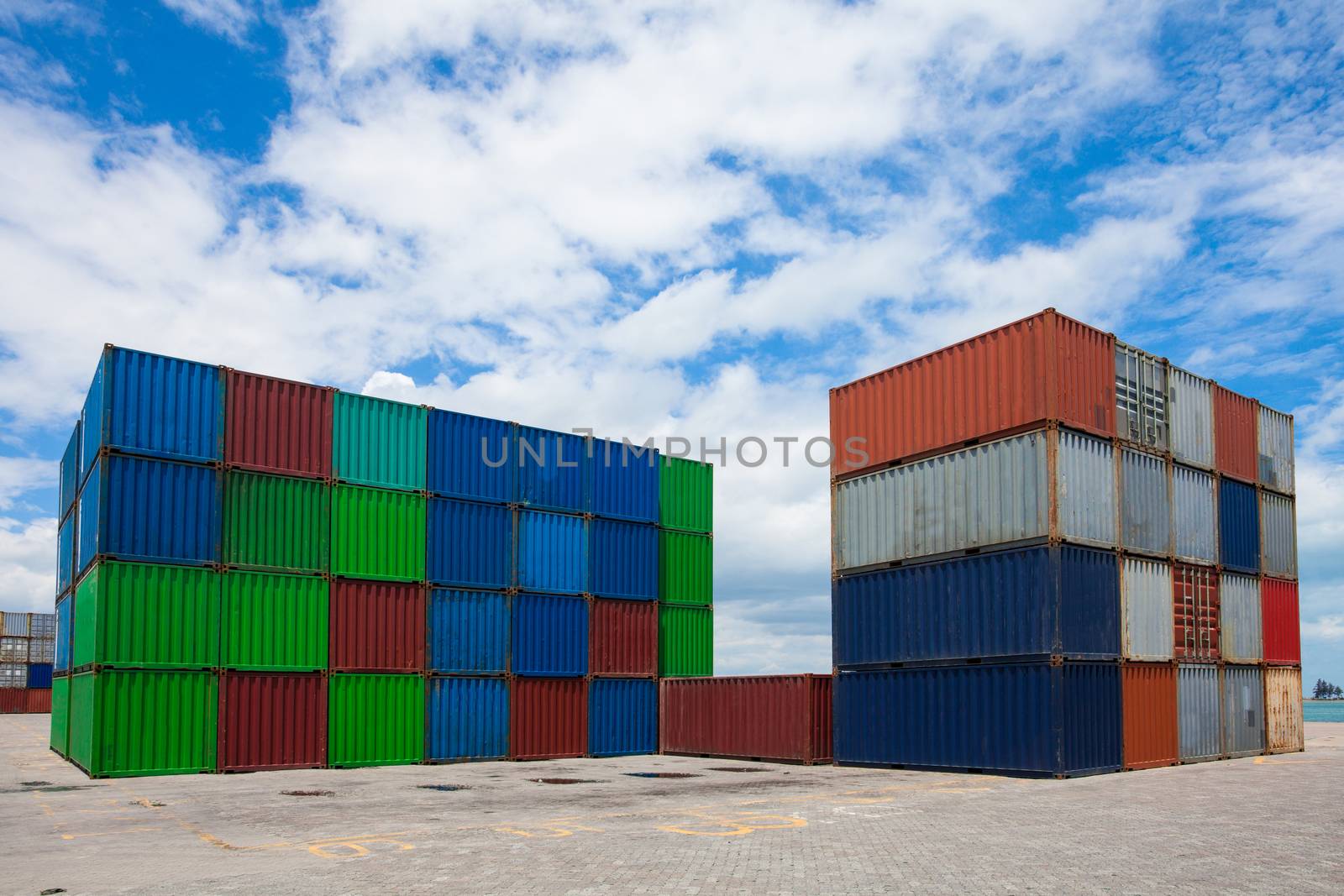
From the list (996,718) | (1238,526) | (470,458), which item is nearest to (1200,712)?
(1238,526)

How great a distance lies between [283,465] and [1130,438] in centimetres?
2301

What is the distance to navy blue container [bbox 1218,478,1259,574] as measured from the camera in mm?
31922

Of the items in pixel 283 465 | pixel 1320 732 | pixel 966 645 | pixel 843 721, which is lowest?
pixel 1320 732

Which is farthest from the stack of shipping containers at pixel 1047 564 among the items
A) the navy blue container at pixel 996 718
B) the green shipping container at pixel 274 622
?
the green shipping container at pixel 274 622

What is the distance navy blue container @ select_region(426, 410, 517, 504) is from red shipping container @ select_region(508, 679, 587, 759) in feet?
20.1

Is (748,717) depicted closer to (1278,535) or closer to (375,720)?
(375,720)

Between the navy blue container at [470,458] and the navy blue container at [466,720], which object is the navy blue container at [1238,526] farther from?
the navy blue container at [466,720]

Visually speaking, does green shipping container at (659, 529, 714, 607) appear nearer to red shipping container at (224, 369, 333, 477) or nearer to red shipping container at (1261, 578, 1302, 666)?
red shipping container at (224, 369, 333, 477)

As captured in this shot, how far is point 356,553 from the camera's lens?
102 feet

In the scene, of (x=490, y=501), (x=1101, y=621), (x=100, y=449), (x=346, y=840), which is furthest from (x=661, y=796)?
(x=100, y=449)

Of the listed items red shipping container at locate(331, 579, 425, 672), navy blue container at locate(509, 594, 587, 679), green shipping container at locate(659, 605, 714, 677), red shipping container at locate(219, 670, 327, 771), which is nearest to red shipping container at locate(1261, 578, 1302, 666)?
green shipping container at locate(659, 605, 714, 677)

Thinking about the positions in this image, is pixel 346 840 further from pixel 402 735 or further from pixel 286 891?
pixel 402 735

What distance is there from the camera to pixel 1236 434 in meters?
33.2

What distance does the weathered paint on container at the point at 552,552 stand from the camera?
3475 centimetres
